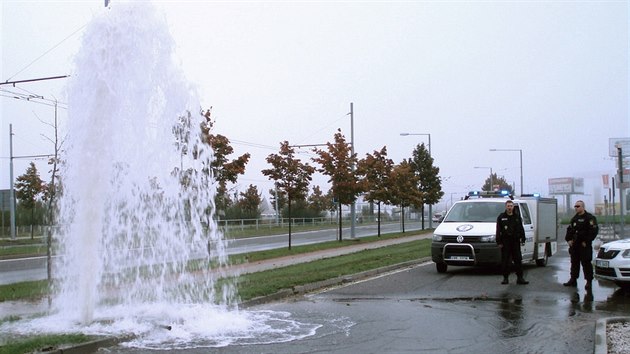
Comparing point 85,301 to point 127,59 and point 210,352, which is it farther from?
point 127,59

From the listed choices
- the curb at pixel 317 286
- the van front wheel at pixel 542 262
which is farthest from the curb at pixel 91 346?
the van front wheel at pixel 542 262

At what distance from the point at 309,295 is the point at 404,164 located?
30593 mm

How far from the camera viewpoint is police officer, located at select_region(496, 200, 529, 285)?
13922 millimetres

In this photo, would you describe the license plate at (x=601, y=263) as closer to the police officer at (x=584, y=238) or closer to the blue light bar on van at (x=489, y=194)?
the police officer at (x=584, y=238)

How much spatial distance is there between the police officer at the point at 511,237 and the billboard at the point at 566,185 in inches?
3726

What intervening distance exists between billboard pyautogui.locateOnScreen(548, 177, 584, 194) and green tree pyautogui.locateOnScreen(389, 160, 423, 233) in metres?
67.1

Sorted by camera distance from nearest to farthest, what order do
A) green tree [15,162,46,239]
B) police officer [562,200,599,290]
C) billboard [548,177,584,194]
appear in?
1. police officer [562,200,599,290]
2. green tree [15,162,46,239]
3. billboard [548,177,584,194]

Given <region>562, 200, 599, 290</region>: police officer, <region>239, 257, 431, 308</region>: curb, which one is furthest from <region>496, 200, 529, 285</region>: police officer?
<region>239, 257, 431, 308</region>: curb

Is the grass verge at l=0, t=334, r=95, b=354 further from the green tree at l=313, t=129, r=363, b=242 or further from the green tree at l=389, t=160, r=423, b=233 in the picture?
the green tree at l=389, t=160, r=423, b=233

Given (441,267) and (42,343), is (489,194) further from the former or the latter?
(42,343)

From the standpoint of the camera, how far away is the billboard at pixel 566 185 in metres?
104

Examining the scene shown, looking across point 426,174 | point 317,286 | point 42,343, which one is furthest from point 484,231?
point 426,174

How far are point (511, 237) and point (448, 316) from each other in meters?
4.52

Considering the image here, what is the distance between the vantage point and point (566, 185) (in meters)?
107
